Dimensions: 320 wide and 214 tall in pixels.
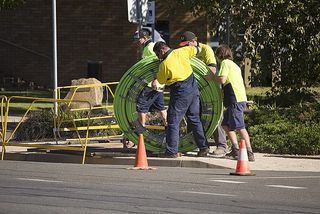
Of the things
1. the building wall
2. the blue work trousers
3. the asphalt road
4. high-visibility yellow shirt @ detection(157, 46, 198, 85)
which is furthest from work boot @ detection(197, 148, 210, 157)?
the building wall

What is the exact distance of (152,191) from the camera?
12.6 metres

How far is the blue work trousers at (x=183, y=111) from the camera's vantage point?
1683 centimetres

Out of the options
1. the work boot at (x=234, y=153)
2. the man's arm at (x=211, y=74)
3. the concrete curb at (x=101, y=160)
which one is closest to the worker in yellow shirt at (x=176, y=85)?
the concrete curb at (x=101, y=160)

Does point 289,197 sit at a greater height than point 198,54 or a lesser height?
lesser

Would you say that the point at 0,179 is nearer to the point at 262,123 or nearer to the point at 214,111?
the point at 214,111

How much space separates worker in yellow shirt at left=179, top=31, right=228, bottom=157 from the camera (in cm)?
1717

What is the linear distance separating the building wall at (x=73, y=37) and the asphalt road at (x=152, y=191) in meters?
21.4

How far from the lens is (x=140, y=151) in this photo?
15703mm

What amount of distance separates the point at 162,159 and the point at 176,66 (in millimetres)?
1517

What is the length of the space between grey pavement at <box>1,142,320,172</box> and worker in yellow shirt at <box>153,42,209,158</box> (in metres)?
0.32

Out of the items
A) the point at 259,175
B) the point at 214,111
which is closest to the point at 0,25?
the point at 214,111

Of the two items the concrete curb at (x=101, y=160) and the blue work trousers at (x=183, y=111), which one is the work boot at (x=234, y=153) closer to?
the blue work trousers at (x=183, y=111)

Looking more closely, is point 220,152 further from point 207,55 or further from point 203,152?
point 207,55

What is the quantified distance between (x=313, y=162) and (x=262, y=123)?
3.66 metres
